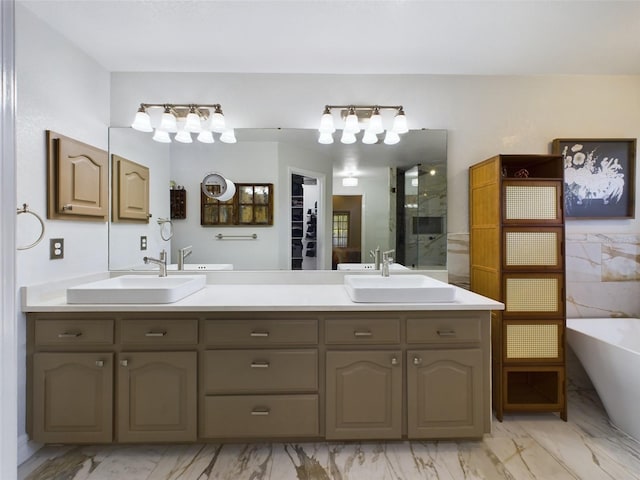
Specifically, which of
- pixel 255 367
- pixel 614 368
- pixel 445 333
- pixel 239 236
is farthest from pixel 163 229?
pixel 614 368

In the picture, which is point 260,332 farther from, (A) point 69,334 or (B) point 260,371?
(A) point 69,334

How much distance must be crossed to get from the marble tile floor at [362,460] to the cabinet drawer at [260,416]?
0.13 metres

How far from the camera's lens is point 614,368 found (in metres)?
1.80

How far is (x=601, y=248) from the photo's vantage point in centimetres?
229

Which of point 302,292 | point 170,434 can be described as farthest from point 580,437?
point 170,434

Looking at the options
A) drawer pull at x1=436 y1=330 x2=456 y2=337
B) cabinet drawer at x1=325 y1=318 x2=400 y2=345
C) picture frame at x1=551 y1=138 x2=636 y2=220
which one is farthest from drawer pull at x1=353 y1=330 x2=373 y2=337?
picture frame at x1=551 y1=138 x2=636 y2=220

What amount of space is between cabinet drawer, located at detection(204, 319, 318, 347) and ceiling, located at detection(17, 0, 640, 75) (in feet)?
5.39

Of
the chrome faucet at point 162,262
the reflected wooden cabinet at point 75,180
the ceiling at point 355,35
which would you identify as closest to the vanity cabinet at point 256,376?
the chrome faucet at point 162,262

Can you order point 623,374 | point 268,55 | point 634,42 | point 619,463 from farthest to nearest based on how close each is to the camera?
point 268,55 < point 634,42 < point 623,374 < point 619,463

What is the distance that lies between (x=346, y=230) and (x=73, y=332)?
1.70 m

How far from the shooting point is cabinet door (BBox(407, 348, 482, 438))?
65.6 inches

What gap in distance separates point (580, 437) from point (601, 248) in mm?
1309

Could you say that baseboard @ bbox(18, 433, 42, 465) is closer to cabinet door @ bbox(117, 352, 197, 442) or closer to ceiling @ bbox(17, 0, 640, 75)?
cabinet door @ bbox(117, 352, 197, 442)

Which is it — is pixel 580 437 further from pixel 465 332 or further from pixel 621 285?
pixel 621 285
